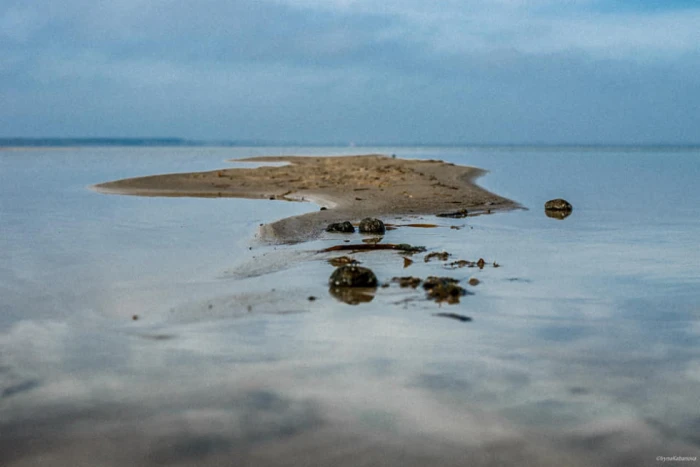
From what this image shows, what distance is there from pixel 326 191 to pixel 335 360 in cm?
1338

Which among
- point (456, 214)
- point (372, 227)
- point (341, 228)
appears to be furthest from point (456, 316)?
point (456, 214)

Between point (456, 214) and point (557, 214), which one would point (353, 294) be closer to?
point (456, 214)

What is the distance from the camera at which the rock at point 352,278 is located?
6.92 meters

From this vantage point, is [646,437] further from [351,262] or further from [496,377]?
[351,262]

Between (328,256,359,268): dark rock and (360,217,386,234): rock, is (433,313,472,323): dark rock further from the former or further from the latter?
(360,217,386,234): rock

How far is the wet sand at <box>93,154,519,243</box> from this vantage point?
12.3 meters

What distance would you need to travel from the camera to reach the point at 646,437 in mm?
3707

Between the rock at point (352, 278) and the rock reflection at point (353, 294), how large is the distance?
0.05 m

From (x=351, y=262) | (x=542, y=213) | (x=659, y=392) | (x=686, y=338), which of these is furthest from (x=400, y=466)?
(x=542, y=213)

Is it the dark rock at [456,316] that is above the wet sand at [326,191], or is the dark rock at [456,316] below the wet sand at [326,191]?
below

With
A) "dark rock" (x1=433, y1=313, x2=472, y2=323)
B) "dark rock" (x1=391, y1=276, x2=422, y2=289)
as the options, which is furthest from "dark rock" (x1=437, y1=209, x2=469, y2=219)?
"dark rock" (x1=433, y1=313, x2=472, y2=323)

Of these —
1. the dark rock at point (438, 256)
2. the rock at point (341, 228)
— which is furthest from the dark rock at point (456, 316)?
the rock at point (341, 228)

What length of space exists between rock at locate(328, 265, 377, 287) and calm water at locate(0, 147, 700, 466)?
180 mm

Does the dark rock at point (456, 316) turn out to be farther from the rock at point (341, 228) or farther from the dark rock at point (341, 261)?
the rock at point (341, 228)
